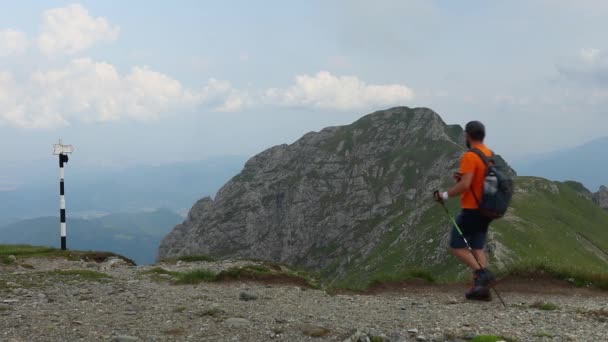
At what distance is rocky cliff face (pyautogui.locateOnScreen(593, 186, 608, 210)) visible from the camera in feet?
602

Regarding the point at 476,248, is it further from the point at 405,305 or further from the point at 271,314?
the point at 271,314

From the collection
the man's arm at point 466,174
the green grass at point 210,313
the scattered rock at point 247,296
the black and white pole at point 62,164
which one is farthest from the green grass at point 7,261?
the man's arm at point 466,174

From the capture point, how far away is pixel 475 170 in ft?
37.9

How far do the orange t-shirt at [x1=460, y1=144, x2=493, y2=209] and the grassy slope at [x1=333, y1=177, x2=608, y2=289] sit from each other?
153 feet

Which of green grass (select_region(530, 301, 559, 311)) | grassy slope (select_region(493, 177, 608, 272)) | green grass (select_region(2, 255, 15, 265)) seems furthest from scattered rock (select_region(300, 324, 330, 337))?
grassy slope (select_region(493, 177, 608, 272))

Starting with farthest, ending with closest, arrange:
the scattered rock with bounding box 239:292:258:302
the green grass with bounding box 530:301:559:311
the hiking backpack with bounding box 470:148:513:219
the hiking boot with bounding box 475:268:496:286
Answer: the scattered rock with bounding box 239:292:258:302 → the hiking boot with bounding box 475:268:496:286 → the green grass with bounding box 530:301:559:311 → the hiking backpack with bounding box 470:148:513:219

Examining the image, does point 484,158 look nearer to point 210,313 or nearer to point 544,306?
point 544,306

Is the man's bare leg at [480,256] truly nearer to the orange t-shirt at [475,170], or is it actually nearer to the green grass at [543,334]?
the orange t-shirt at [475,170]

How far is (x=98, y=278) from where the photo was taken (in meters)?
17.9

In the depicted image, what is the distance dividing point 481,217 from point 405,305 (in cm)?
294

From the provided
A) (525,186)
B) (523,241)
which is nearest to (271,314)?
(523,241)

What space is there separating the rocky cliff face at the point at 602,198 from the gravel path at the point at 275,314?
198746 millimetres

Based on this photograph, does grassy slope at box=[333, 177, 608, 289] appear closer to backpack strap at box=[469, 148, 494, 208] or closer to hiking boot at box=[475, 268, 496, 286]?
hiking boot at box=[475, 268, 496, 286]

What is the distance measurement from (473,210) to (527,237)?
3231 inches
